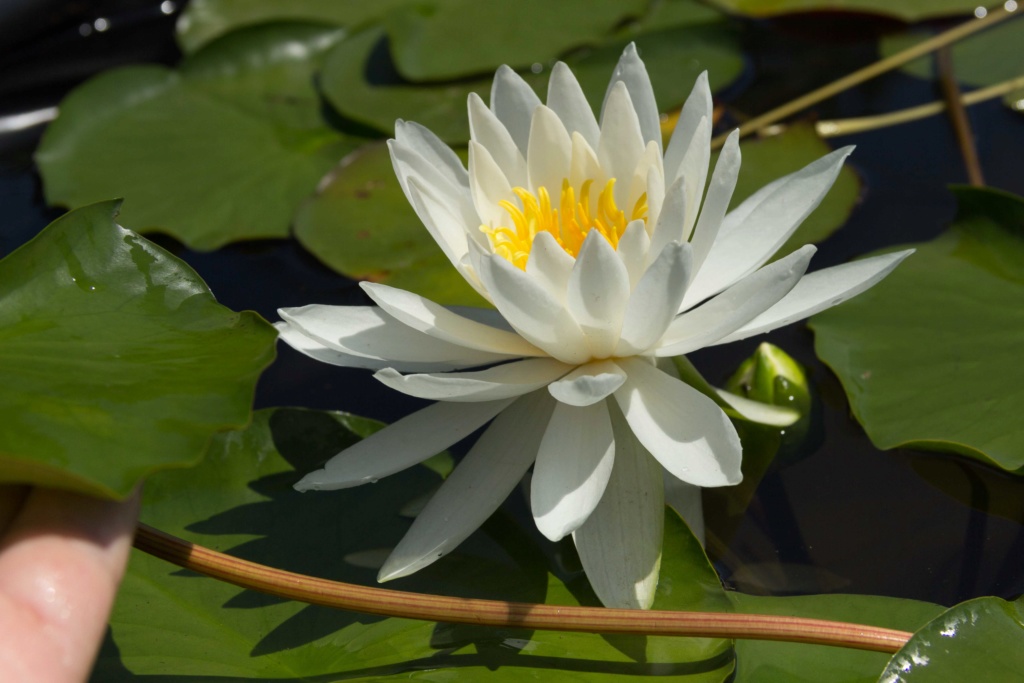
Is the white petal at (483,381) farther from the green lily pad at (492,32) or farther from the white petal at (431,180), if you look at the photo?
the green lily pad at (492,32)

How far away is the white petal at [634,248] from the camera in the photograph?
133 centimetres

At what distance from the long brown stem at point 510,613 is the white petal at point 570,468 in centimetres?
13

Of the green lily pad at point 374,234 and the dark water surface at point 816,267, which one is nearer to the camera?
the dark water surface at point 816,267

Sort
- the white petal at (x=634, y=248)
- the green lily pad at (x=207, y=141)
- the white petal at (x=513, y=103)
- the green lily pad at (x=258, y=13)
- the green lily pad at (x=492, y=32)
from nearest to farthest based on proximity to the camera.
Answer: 1. the white petal at (x=634, y=248)
2. the white petal at (x=513, y=103)
3. the green lily pad at (x=207, y=141)
4. the green lily pad at (x=492, y=32)
5. the green lily pad at (x=258, y=13)

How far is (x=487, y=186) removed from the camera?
62.2 inches

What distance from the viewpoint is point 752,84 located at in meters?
2.94

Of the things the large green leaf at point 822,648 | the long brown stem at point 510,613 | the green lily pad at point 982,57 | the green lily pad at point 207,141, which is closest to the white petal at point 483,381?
the long brown stem at point 510,613

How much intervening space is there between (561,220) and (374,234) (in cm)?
91

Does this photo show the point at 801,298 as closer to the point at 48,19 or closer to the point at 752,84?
the point at 752,84

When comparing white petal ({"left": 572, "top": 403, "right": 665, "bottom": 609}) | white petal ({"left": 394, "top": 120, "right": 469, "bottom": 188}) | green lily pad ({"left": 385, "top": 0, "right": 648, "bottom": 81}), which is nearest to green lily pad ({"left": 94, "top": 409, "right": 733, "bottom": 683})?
white petal ({"left": 572, "top": 403, "right": 665, "bottom": 609})

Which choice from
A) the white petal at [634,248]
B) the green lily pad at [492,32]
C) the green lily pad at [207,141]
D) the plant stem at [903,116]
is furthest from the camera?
the green lily pad at [492,32]

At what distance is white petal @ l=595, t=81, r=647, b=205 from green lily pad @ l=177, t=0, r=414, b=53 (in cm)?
197

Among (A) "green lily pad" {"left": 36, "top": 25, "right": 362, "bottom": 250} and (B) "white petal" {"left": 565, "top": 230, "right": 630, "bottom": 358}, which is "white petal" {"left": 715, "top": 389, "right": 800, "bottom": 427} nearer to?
(B) "white petal" {"left": 565, "top": 230, "right": 630, "bottom": 358}

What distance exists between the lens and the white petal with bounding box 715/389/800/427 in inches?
63.8
